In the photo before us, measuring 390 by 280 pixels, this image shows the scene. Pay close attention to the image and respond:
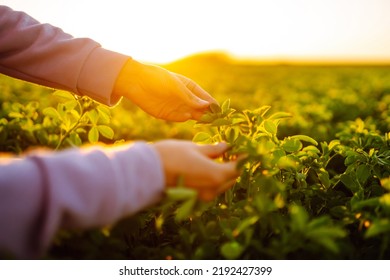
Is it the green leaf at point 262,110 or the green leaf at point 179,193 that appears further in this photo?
the green leaf at point 262,110

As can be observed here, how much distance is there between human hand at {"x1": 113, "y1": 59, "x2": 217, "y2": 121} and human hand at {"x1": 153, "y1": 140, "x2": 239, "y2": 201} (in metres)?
0.56

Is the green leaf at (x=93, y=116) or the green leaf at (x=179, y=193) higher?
the green leaf at (x=179, y=193)

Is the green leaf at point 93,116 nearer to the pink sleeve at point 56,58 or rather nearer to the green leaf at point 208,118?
the pink sleeve at point 56,58

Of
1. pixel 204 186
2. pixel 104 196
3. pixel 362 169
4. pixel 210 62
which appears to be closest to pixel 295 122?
pixel 362 169

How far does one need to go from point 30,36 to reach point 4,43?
0.09 m

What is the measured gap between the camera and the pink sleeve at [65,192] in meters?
0.72

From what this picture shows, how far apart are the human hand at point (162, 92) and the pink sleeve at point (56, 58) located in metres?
0.05

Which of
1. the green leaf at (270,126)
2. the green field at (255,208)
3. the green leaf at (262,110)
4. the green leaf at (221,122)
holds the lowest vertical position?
the green field at (255,208)

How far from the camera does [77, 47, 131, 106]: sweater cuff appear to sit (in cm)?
146

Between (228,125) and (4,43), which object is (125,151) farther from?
(4,43)

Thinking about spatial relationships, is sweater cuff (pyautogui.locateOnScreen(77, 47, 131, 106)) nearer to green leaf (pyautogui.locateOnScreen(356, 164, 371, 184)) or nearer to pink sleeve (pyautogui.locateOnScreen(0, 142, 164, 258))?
pink sleeve (pyautogui.locateOnScreen(0, 142, 164, 258))

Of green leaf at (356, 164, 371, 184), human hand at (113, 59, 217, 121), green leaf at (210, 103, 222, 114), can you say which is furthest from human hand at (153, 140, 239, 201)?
green leaf at (356, 164, 371, 184)

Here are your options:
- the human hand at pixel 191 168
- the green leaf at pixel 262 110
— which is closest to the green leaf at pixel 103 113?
the green leaf at pixel 262 110

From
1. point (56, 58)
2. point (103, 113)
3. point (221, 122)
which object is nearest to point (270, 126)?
point (221, 122)
